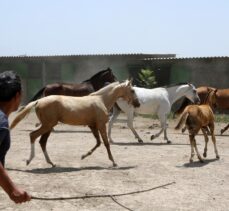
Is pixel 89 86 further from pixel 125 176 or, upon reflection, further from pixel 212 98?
pixel 125 176

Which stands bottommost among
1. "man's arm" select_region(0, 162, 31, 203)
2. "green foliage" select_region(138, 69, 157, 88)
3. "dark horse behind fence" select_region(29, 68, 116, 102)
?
"green foliage" select_region(138, 69, 157, 88)

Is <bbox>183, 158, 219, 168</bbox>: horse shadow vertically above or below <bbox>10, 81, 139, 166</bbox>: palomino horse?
below

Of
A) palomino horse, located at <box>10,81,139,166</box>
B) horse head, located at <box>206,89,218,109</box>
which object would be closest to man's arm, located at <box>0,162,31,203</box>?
palomino horse, located at <box>10,81,139,166</box>

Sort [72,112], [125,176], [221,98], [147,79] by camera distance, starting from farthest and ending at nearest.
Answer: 1. [147,79]
2. [221,98]
3. [72,112]
4. [125,176]

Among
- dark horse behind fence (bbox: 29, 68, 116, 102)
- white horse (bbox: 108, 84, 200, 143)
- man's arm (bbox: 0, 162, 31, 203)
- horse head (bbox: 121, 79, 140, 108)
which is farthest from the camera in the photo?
dark horse behind fence (bbox: 29, 68, 116, 102)

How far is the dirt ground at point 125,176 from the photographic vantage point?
6539 millimetres

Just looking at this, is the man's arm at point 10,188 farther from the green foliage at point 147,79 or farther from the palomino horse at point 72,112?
the green foliage at point 147,79

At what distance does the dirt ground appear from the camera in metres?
6.54

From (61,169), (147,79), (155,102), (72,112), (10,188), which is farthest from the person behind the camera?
(147,79)

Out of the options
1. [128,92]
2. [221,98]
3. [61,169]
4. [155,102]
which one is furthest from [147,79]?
[61,169]

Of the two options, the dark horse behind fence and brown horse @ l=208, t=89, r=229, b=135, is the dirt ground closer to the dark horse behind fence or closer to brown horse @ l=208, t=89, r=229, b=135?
the dark horse behind fence

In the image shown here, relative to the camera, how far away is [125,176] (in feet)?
27.3

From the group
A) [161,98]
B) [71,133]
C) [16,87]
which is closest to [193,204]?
[16,87]

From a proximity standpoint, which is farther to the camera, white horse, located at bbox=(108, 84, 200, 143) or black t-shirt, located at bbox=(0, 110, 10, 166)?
white horse, located at bbox=(108, 84, 200, 143)
